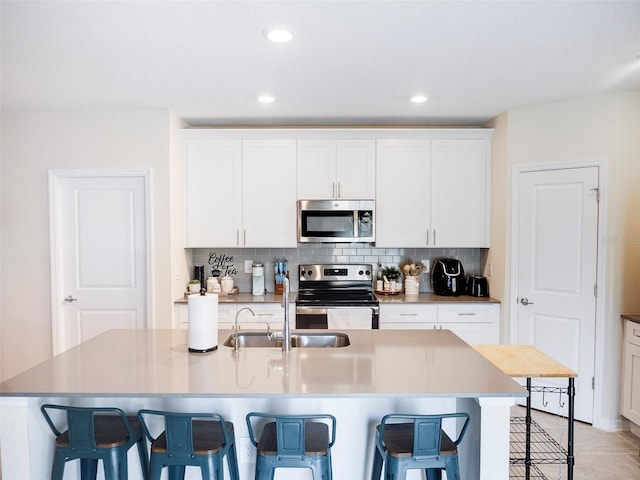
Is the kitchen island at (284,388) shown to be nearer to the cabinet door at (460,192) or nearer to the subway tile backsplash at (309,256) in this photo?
the cabinet door at (460,192)

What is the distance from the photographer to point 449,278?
409 centimetres

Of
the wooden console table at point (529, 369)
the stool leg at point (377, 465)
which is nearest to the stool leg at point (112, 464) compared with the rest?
the stool leg at point (377, 465)

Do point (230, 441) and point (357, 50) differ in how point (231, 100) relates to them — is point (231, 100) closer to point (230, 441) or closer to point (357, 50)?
point (357, 50)

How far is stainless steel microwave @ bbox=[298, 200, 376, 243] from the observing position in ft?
13.1

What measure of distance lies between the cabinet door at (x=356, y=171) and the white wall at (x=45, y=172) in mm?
1499

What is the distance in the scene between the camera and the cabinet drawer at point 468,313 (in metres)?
3.81

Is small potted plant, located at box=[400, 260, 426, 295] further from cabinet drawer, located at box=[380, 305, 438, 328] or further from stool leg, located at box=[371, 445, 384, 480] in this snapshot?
stool leg, located at box=[371, 445, 384, 480]

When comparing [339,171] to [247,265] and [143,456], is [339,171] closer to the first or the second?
[247,265]

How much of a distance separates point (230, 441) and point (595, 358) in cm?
284

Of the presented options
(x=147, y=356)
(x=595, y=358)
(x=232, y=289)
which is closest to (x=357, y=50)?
(x=147, y=356)

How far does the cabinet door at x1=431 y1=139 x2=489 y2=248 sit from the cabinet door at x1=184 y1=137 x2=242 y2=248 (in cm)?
181

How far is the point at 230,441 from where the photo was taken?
70.0 inches

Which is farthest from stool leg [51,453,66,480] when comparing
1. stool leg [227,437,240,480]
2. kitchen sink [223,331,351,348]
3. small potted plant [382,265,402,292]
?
small potted plant [382,265,402,292]

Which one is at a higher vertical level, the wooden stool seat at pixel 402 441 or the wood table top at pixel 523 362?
the wood table top at pixel 523 362
